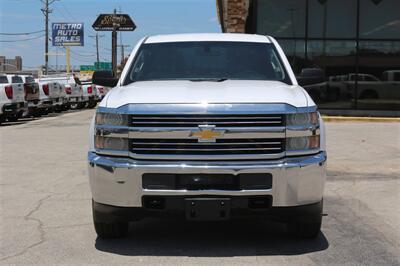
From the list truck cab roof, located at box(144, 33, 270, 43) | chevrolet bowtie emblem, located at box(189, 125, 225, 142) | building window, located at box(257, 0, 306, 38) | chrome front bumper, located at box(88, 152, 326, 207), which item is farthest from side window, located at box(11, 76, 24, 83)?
chevrolet bowtie emblem, located at box(189, 125, 225, 142)

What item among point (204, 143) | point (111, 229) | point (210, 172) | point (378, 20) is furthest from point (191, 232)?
point (378, 20)

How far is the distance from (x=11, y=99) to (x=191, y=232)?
50.0ft

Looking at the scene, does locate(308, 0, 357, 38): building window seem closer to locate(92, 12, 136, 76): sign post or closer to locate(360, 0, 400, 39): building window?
locate(360, 0, 400, 39): building window

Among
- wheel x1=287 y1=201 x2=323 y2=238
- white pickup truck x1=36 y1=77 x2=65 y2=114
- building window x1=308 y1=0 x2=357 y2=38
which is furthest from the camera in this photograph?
white pickup truck x1=36 y1=77 x2=65 y2=114

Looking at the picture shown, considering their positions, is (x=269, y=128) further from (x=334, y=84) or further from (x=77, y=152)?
(x=334, y=84)

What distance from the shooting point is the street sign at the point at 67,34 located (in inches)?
3278

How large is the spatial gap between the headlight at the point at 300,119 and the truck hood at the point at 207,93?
0.10 meters

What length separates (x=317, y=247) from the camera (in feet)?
17.1

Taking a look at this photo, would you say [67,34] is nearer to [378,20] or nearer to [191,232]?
[378,20]

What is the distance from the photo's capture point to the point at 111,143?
15.8 feet

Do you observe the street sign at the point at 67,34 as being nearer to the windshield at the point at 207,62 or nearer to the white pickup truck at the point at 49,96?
the white pickup truck at the point at 49,96

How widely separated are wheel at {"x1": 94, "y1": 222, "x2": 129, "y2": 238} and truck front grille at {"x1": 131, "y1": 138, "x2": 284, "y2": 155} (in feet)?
2.82

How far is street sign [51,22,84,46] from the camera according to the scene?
8325 centimetres

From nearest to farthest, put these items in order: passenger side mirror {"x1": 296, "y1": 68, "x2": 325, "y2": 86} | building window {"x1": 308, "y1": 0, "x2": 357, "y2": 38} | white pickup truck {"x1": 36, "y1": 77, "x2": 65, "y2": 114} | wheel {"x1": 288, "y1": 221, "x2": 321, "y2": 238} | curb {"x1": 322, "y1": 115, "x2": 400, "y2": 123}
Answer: wheel {"x1": 288, "y1": 221, "x2": 321, "y2": 238} → passenger side mirror {"x1": 296, "y1": 68, "x2": 325, "y2": 86} → curb {"x1": 322, "y1": 115, "x2": 400, "y2": 123} → building window {"x1": 308, "y1": 0, "x2": 357, "y2": 38} → white pickup truck {"x1": 36, "y1": 77, "x2": 65, "y2": 114}
